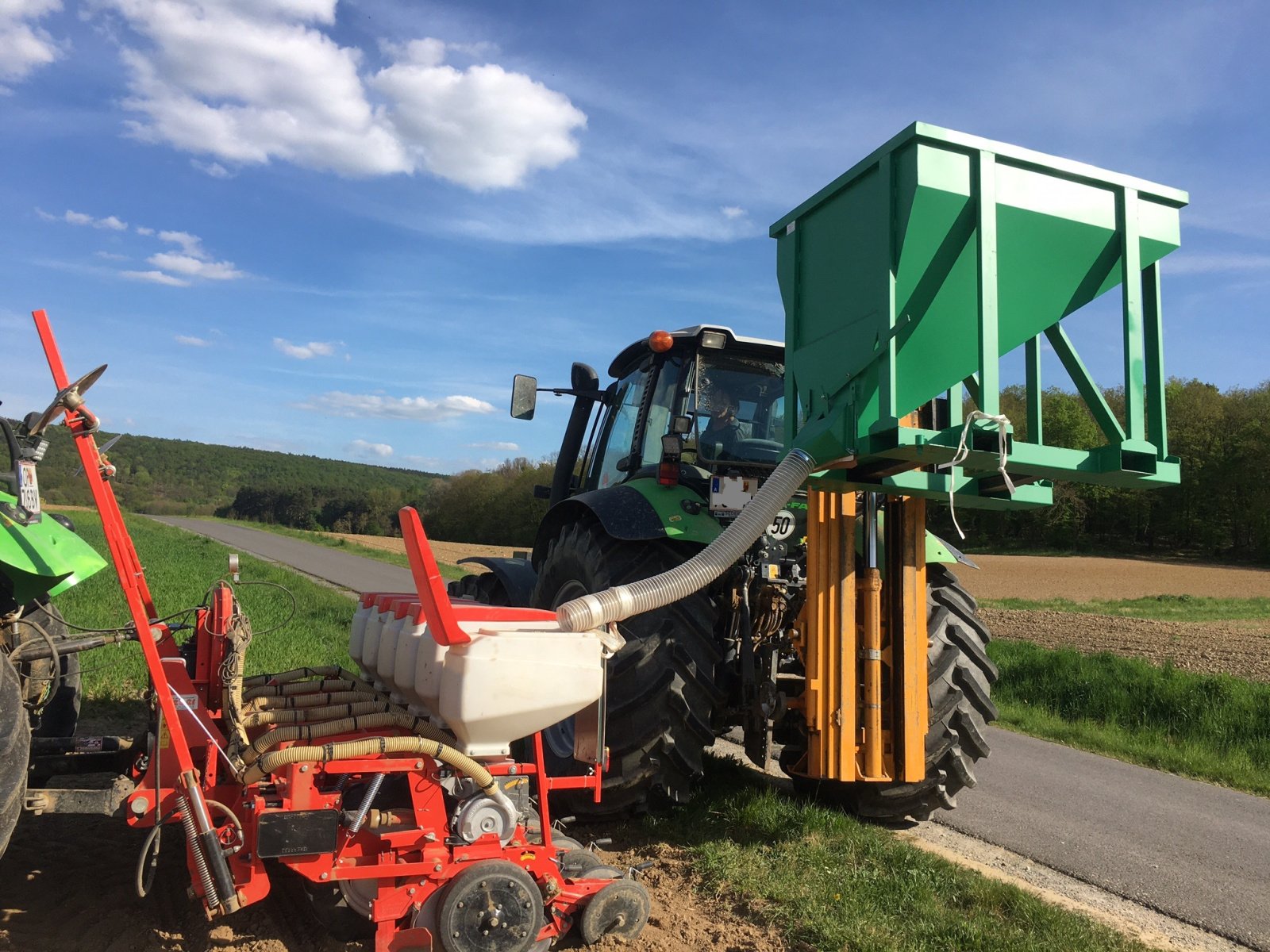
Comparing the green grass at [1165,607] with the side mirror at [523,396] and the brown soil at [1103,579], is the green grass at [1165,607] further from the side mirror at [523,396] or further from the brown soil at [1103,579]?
the side mirror at [523,396]

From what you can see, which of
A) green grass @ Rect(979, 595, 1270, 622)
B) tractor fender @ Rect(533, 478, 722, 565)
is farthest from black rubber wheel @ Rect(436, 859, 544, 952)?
green grass @ Rect(979, 595, 1270, 622)

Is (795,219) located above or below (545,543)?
above

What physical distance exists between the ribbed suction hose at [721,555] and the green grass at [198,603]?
3748mm

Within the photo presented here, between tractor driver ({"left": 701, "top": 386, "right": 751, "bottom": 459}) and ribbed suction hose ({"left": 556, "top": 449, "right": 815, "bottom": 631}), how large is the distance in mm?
1236

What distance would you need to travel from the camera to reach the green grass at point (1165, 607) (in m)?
18.1

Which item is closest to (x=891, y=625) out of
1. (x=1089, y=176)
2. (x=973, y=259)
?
(x=973, y=259)

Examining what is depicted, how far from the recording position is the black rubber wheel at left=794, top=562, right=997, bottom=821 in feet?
13.3

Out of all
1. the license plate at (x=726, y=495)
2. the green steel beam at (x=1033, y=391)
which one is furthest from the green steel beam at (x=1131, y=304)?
the license plate at (x=726, y=495)

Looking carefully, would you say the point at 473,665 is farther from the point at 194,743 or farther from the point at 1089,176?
the point at 1089,176

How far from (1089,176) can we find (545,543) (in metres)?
3.05

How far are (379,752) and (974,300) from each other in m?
2.48

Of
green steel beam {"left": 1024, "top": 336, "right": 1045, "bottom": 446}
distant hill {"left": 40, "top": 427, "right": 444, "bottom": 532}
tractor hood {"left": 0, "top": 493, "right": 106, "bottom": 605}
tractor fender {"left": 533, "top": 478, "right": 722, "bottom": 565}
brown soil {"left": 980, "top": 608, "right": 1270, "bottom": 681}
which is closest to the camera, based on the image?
tractor hood {"left": 0, "top": 493, "right": 106, "bottom": 605}

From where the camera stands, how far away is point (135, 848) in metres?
3.93

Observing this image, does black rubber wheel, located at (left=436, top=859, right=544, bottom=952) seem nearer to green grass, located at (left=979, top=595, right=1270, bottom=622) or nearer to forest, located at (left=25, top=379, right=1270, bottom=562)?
green grass, located at (left=979, top=595, right=1270, bottom=622)
